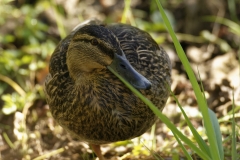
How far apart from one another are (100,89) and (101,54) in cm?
39

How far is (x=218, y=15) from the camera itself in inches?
199

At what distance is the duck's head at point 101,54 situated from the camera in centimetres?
244

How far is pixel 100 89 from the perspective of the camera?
2.85 meters

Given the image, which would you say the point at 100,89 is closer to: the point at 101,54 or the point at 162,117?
the point at 101,54

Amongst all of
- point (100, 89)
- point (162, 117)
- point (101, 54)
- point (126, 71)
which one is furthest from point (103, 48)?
point (162, 117)

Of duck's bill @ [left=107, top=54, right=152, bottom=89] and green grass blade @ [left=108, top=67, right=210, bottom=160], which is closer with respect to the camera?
green grass blade @ [left=108, top=67, right=210, bottom=160]

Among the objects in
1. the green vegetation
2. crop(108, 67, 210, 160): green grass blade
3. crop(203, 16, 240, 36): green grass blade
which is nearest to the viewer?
crop(108, 67, 210, 160): green grass blade

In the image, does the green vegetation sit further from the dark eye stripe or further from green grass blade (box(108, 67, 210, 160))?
the dark eye stripe

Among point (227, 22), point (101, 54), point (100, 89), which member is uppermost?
point (227, 22)

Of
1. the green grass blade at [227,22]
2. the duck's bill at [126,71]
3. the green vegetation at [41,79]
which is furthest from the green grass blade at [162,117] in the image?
the green grass blade at [227,22]

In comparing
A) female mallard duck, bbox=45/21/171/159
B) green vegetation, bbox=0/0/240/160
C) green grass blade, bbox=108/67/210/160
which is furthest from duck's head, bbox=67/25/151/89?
green vegetation, bbox=0/0/240/160

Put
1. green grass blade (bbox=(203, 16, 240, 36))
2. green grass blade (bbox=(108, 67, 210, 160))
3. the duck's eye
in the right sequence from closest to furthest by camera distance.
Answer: green grass blade (bbox=(108, 67, 210, 160))
the duck's eye
green grass blade (bbox=(203, 16, 240, 36))

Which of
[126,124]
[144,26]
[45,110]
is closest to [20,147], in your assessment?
[45,110]

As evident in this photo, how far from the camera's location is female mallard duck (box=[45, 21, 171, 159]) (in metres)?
2.59
